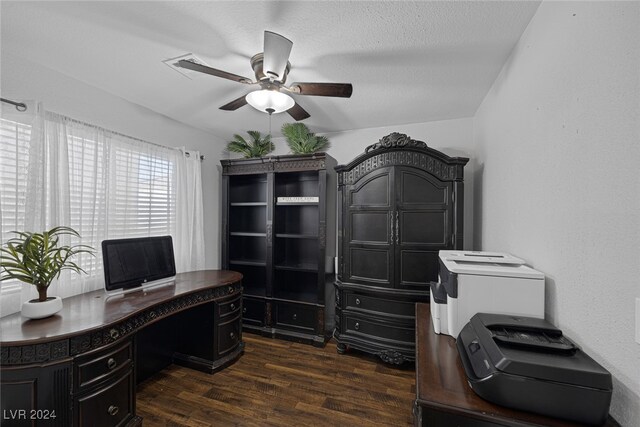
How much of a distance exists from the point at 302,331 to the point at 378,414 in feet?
4.43

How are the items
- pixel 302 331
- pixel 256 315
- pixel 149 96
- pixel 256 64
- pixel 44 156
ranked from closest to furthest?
1. pixel 256 64
2. pixel 44 156
3. pixel 149 96
4. pixel 302 331
5. pixel 256 315

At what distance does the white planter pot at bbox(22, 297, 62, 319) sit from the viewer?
1583mm

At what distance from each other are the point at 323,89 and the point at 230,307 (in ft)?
7.21

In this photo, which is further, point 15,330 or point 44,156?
point 44,156

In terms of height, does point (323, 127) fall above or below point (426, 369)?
above

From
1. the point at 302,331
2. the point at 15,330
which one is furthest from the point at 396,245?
the point at 15,330

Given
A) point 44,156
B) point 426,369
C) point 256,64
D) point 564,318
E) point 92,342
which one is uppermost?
point 256,64

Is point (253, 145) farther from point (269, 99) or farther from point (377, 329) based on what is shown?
point (377, 329)

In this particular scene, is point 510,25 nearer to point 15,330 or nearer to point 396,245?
point 396,245

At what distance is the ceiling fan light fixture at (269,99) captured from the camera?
180cm

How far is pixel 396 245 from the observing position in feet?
8.48

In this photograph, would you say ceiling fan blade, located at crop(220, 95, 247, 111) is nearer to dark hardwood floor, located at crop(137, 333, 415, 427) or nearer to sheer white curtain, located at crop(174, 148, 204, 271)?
sheer white curtain, located at crop(174, 148, 204, 271)

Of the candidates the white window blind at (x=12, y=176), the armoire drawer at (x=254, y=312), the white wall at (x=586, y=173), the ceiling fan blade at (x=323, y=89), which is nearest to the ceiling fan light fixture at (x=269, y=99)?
the ceiling fan blade at (x=323, y=89)

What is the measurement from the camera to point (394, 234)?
2.59m
